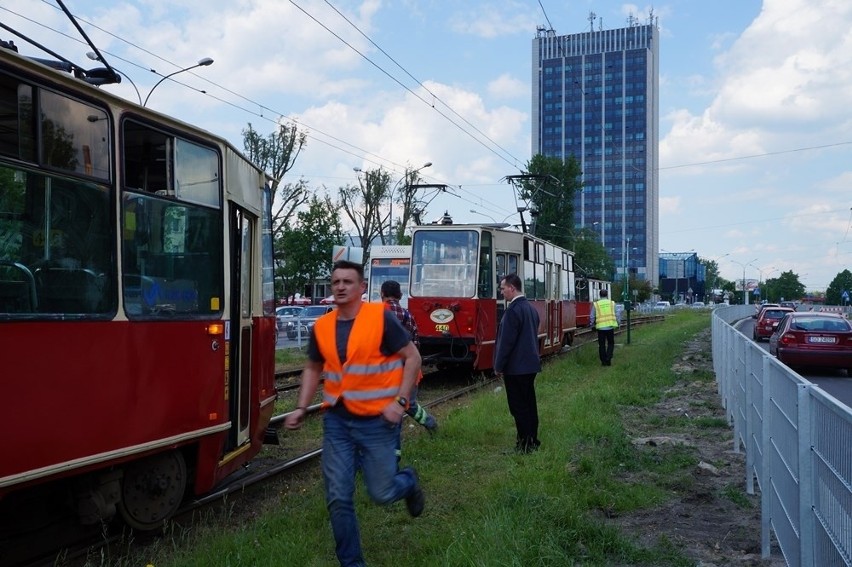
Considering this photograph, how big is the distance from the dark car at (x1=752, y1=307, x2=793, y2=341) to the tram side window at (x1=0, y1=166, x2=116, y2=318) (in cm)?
3273

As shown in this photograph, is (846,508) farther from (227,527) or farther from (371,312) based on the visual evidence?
(227,527)

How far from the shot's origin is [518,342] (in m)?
8.48

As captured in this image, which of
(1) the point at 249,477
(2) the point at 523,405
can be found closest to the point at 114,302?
(1) the point at 249,477

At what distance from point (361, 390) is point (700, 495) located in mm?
3829

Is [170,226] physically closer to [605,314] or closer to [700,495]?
[700,495]

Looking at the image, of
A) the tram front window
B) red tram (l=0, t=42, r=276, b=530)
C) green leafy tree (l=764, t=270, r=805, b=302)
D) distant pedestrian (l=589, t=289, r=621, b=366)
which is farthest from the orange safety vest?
green leafy tree (l=764, t=270, r=805, b=302)

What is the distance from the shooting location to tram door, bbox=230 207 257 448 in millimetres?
6660

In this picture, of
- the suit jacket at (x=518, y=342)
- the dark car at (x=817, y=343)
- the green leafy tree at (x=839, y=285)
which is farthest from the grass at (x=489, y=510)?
the green leafy tree at (x=839, y=285)

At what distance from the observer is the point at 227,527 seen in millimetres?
6152

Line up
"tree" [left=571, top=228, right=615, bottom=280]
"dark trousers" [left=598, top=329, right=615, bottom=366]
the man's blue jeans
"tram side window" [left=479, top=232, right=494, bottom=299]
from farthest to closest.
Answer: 1. "tree" [left=571, top=228, right=615, bottom=280]
2. "dark trousers" [left=598, top=329, right=615, bottom=366]
3. "tram side window" [left=479, top=232, right=494, bottom=299]
4. the man's blue jeans

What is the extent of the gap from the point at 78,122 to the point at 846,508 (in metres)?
4.58

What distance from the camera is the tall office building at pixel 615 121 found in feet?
508

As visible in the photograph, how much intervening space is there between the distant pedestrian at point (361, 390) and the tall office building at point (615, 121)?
153 meters

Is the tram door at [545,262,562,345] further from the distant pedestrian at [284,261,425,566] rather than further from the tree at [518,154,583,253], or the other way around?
the tree at [518,154,583,253]
